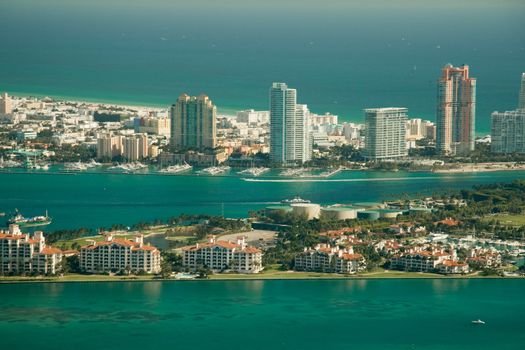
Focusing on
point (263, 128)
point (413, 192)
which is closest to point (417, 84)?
point (263, 128)

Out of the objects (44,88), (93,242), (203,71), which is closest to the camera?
(93,242)

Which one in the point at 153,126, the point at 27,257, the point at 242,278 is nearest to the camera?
the point at 242,278

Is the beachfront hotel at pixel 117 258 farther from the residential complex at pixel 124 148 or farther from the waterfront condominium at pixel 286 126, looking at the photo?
the residential complex at pixel 124 148

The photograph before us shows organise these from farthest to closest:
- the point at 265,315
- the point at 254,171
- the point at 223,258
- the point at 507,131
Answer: the point at 507,131 → the point at 254,171 → the point at 223,258 → the point at 265,315

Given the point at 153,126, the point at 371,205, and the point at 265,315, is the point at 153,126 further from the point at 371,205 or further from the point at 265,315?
the point at 265,315

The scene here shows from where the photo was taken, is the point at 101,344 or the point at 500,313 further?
the point at 500,313

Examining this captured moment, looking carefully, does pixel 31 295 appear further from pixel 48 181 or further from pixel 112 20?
pixel 112 20

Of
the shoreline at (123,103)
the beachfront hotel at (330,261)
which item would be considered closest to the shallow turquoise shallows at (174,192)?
the beachfront hotel at (330,261)

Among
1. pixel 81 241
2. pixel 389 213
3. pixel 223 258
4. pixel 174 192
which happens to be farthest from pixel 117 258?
pixel 174 192
